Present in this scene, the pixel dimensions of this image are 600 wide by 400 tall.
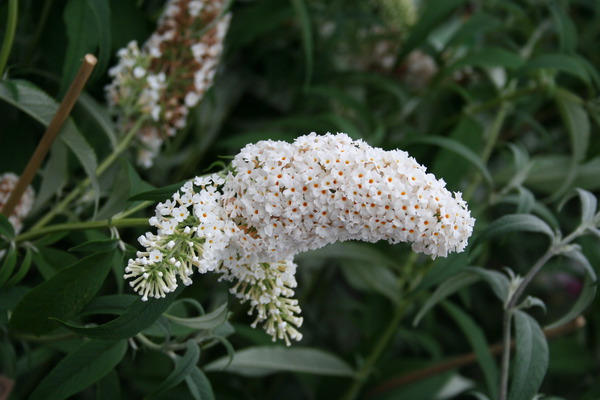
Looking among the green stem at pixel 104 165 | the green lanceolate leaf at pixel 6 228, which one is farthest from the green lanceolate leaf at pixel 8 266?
the green stem at pixel 104 165

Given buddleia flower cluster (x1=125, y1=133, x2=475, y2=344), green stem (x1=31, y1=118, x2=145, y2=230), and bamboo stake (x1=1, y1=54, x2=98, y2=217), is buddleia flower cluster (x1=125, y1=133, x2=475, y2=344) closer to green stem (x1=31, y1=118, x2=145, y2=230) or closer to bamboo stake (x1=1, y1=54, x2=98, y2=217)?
bamboo stake (x1=1, y1=54, x2=98, y2=217)

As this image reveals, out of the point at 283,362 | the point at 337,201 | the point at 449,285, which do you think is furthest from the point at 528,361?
the point at 283,362

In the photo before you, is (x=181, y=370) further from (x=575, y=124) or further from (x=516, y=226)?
(x=575, y=124)

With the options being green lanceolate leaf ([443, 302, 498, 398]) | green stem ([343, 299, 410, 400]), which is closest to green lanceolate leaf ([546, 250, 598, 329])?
green lanceolate leaf ([443, 302, 498, 398])

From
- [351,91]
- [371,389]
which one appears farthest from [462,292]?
[351,91]

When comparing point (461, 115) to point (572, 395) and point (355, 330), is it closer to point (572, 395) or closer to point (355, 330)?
point (355, 330)

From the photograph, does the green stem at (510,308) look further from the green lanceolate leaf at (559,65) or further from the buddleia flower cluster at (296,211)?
the green lanceolate leaf at (559,65)
